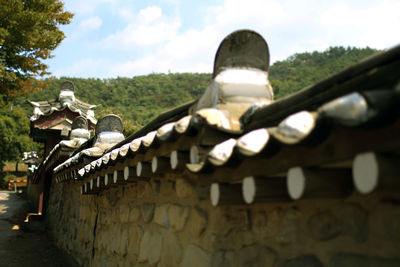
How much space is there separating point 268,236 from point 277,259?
139mm

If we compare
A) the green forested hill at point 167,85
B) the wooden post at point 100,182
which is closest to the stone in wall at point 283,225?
the wooden post at point 100,182

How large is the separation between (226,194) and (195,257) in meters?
0.78

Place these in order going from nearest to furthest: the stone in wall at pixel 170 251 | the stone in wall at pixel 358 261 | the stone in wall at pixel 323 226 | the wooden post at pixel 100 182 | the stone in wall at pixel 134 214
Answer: the stone in wall at pixel 358 261 < the stone in wall at pixel 323 226 < the stone in wall at pixel 170 251 < the stone in wall at pixel 134 214 < the wooden post at pixel 100 182

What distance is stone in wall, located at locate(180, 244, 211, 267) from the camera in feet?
7.67

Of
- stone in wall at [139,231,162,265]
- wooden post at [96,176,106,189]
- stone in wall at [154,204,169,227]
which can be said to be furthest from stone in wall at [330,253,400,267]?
wooden post at [96,176,106,189]

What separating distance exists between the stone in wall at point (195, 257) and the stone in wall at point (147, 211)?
2.54 feet

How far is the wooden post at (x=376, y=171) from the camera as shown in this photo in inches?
42.4

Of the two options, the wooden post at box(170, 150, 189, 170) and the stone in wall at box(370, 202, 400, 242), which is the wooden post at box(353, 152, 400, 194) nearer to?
the stone in wall at box(370, 202, 400, 242)

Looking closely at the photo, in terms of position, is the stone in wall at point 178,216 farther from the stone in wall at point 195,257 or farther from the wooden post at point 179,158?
the wooden post at point 179,158

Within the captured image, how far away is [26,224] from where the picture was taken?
35.2 ft

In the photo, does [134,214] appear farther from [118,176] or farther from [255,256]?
[255,256]

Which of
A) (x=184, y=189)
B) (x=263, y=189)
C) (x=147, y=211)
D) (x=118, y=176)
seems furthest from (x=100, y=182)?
(x=263, y=189)

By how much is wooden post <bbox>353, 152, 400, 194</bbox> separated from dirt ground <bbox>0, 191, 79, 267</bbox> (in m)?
5.90

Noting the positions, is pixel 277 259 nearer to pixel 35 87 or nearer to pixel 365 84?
pixel 365 84
